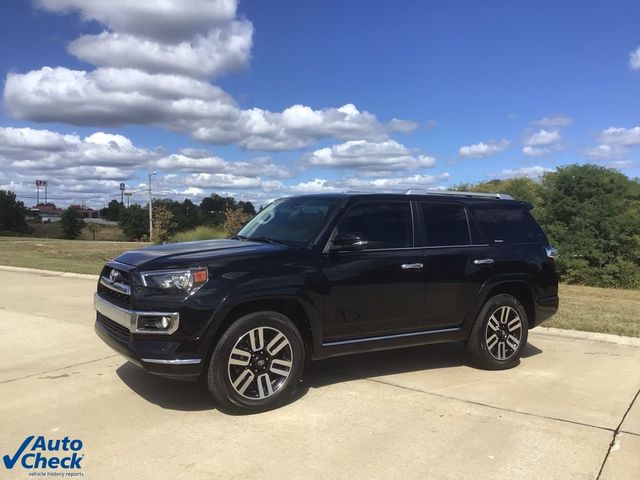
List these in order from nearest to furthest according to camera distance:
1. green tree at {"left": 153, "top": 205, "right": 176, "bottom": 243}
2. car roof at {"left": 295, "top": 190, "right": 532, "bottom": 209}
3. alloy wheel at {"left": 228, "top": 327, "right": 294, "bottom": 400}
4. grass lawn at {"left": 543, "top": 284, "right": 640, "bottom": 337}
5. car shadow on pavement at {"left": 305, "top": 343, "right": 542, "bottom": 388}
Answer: alloy wheel at {"left": 228, "top": 327, "right": 294, "bottom": 400}
car roof at {"left": 295, "top": 190, "right": 532, "bottom": 209}
car shadow on pavement at {"left": 305, "top": 343, "right": 542, "bottom": 388}
grass lawn at {"left": 543, "top": 284, "right": 640, "bottom": 337}
green tree at {"left": 153, "top": 205, "right": 176, "bottom": 243}

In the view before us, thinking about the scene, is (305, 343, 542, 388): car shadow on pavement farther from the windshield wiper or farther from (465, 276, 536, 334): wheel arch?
the windshield wiper

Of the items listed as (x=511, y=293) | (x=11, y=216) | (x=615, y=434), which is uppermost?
(x=11, y=216)

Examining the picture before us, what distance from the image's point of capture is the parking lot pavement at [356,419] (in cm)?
383

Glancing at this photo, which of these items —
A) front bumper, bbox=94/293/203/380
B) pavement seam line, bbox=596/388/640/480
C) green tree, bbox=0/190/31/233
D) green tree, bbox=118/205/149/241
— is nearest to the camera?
pavement seam line, bbox=596/388/640/480

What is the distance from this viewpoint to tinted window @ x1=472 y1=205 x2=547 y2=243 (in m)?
6.32

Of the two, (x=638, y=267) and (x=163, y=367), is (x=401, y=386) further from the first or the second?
(x=638, y=267)

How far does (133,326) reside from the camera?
14.9 feet

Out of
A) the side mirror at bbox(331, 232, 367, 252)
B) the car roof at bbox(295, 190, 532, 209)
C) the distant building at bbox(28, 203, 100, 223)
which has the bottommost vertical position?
the side mirror at bbox(331, 232, 367, 252)

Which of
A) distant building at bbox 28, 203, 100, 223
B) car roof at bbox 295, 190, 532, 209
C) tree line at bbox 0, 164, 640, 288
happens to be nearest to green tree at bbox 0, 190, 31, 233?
distant building at bbox 28, 203, 100, 223

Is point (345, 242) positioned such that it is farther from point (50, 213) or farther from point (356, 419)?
point (50, 213)

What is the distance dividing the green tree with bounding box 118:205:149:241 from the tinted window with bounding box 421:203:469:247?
229 ft

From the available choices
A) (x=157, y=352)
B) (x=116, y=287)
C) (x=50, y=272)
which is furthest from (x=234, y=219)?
(x=157, y=352)

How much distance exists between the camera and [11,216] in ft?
298

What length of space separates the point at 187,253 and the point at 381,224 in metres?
1.91
